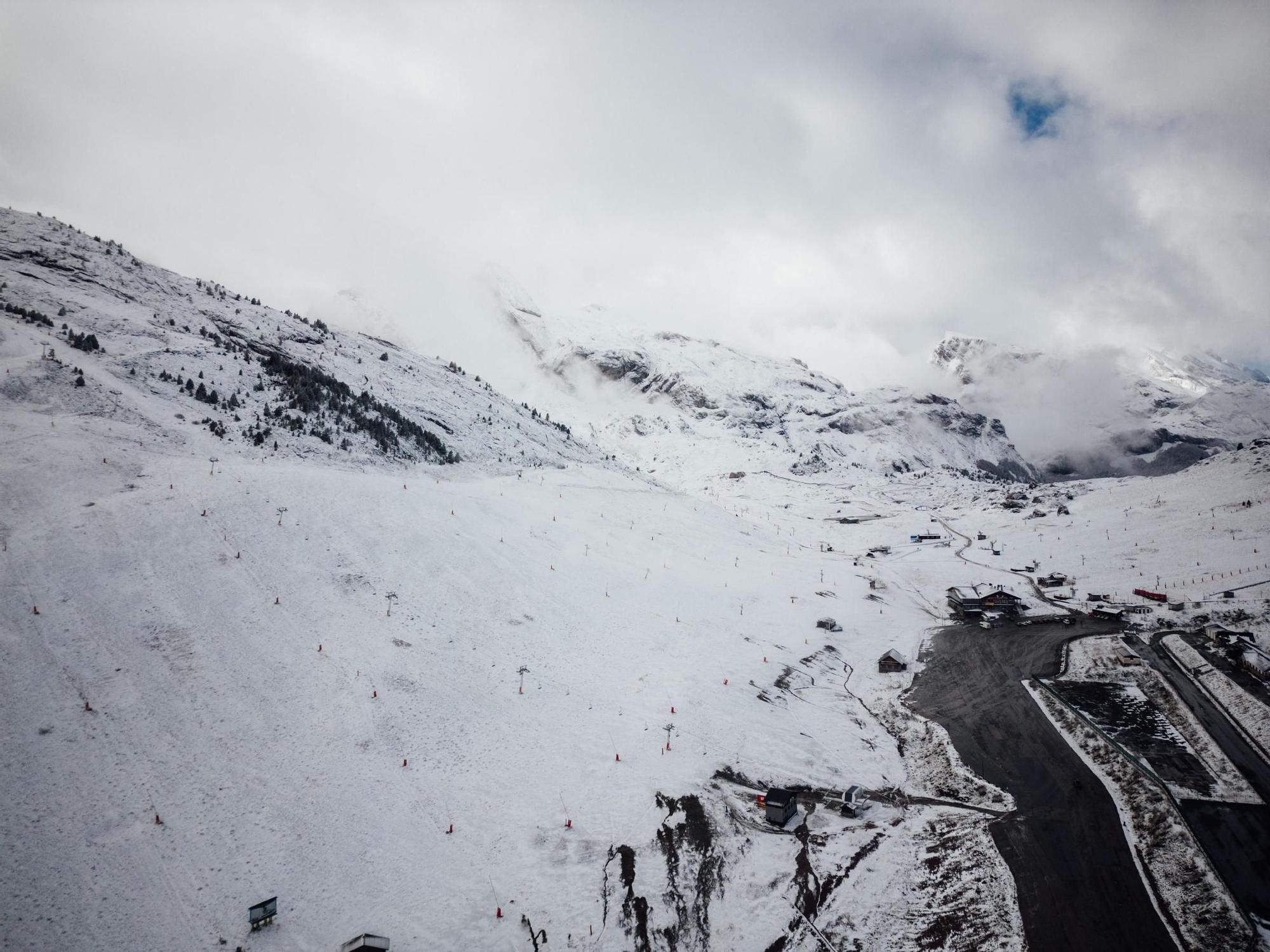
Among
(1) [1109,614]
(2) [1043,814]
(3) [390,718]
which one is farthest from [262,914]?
(1) [1109,614]

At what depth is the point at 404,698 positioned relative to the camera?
1266 inches

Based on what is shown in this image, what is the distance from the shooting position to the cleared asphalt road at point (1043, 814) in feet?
72.8

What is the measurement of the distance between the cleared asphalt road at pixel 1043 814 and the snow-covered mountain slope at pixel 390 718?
5.16ft

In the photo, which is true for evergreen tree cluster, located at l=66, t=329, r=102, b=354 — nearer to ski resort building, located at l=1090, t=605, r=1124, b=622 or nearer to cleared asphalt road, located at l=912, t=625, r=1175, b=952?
cleared asphalt road, located at l=912, t=625, r=1175, b=952

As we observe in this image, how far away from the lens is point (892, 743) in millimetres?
36375

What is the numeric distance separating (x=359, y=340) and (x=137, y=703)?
106578 millimetres

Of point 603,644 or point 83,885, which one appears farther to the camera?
point 603,644

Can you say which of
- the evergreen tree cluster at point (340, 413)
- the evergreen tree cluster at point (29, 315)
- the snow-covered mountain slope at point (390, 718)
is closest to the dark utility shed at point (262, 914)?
the snow-covered mountain slope at point (390, 718)

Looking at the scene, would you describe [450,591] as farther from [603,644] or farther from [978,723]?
[978,723]

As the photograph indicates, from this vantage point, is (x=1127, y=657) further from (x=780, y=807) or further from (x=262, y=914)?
(x=262, y=914)

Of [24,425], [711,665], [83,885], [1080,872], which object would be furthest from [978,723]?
[24,425]

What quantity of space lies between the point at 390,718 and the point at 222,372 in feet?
203

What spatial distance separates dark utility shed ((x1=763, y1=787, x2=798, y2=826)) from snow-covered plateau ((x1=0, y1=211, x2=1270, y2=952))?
536 millimetres

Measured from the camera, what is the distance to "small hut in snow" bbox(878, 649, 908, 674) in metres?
47.8
